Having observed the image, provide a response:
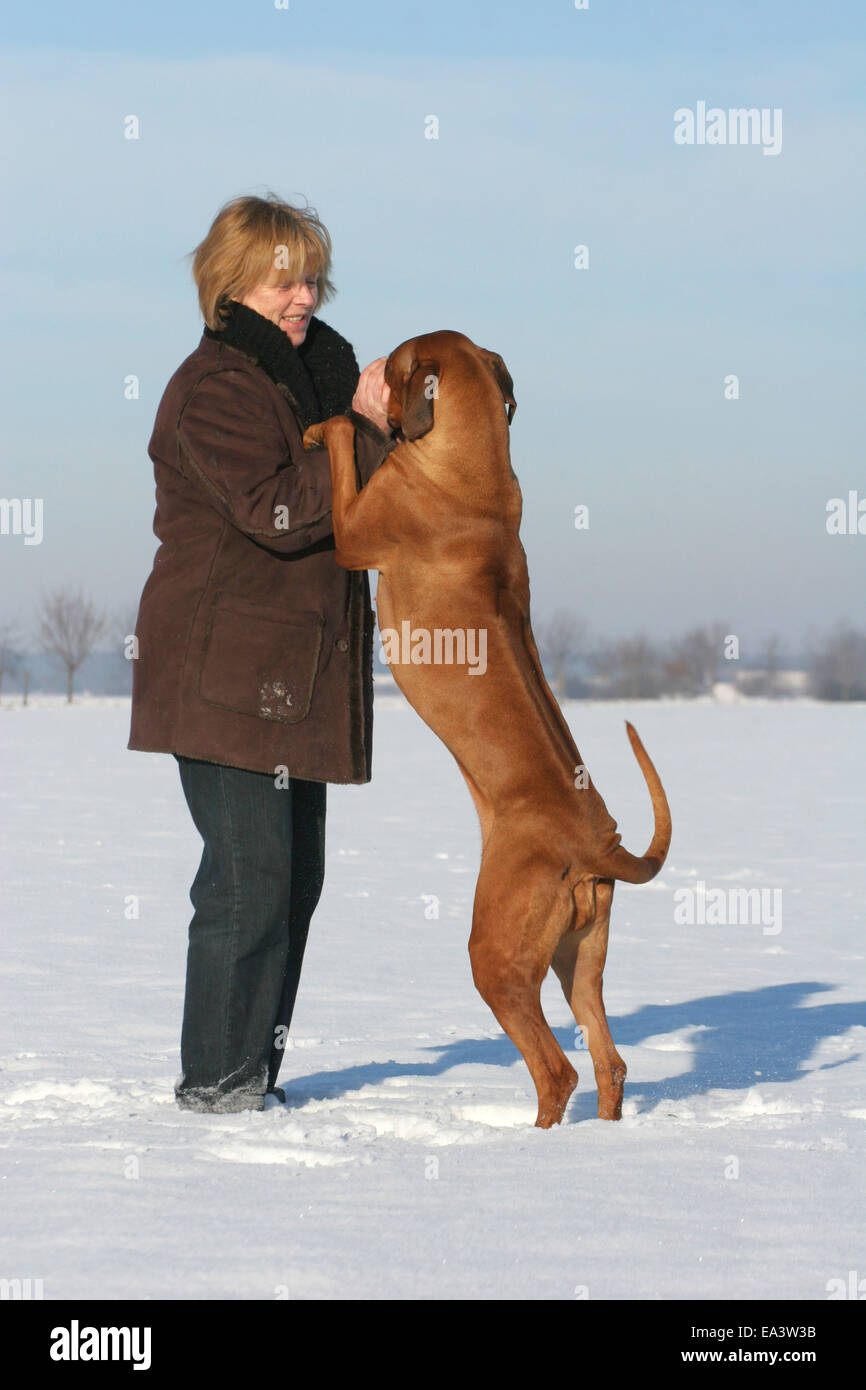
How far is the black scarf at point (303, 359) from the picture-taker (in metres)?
3.88

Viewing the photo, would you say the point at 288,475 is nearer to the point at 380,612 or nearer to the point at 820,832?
the point at 380,612

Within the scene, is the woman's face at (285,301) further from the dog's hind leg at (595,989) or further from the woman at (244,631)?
the dog's hind leg at (595,989)

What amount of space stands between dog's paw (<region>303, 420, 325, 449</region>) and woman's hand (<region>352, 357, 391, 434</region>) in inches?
7.3

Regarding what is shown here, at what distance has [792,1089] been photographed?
4.39 metres

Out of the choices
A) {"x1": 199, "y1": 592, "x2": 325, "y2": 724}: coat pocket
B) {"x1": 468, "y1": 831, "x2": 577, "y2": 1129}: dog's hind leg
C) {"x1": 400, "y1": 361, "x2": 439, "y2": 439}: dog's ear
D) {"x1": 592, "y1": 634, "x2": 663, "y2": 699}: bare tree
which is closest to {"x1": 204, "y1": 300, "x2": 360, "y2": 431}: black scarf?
{"x1": 400, "y1": 361, "x2": 439, "y2": 439}: dog's ear

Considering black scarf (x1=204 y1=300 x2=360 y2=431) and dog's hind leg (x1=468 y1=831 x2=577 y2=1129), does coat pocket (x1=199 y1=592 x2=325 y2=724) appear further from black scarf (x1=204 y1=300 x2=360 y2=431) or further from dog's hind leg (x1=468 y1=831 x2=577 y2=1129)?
dog's hind leg (x1=468 y1=831 x2=577 y2=1129)

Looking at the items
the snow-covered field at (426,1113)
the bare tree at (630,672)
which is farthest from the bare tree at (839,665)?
the snow-covered field at (426,1113)

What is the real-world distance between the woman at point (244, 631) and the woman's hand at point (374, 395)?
0.08 metres

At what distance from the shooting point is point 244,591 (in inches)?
152

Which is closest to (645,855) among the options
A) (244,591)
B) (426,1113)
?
(426,1113)

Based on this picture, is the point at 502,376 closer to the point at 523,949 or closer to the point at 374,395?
the point at 374,395

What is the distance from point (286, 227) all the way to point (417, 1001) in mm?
3421
